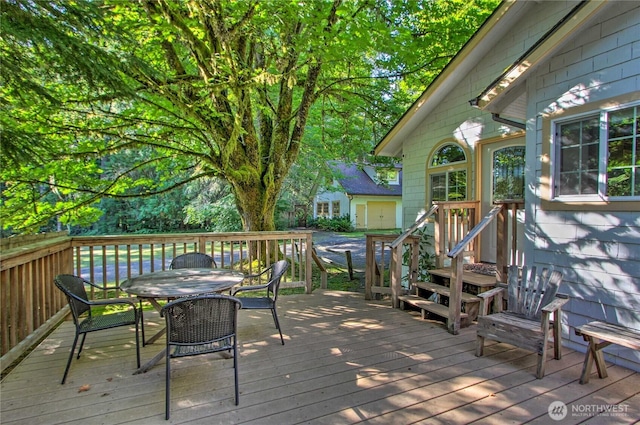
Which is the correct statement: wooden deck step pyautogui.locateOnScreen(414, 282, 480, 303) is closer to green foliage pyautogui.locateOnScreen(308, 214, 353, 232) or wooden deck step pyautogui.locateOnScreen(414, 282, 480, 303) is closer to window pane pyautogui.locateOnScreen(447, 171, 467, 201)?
window pane pyautogui.locateOnScreen(447, 171, 467, 201)

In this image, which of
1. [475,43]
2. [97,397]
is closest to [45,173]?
[97,397]

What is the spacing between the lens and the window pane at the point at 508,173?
503 cm

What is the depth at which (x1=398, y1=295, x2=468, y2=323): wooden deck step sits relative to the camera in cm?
411

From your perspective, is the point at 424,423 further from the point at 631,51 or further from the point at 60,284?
the point at 631,51

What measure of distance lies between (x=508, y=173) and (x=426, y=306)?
2.65 meters

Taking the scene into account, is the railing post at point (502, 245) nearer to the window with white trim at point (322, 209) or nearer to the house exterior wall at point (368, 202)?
the house exterior wall at point (368, 202)

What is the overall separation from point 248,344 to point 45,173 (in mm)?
5728

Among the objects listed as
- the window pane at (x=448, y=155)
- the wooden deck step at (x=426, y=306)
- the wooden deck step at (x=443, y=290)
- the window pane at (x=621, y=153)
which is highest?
the window pane at (x=448, y=155)

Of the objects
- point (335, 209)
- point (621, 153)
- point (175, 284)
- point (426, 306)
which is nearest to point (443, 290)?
point (426, 306)

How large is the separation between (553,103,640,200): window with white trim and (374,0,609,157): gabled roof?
2.58 ft

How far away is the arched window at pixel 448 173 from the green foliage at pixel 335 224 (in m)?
16.1

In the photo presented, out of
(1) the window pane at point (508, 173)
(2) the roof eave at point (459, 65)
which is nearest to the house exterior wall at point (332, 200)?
(2) the roof eave at point (459, 65)

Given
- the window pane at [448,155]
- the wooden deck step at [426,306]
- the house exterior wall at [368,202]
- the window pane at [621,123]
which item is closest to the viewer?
the window pane at [621,123]

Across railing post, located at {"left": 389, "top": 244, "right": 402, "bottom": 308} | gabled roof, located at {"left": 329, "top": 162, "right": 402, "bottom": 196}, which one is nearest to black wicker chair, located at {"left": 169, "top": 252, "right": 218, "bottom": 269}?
railing post, located at {"left": 389, "top": 244, "right": 402, "bottom": 308}
